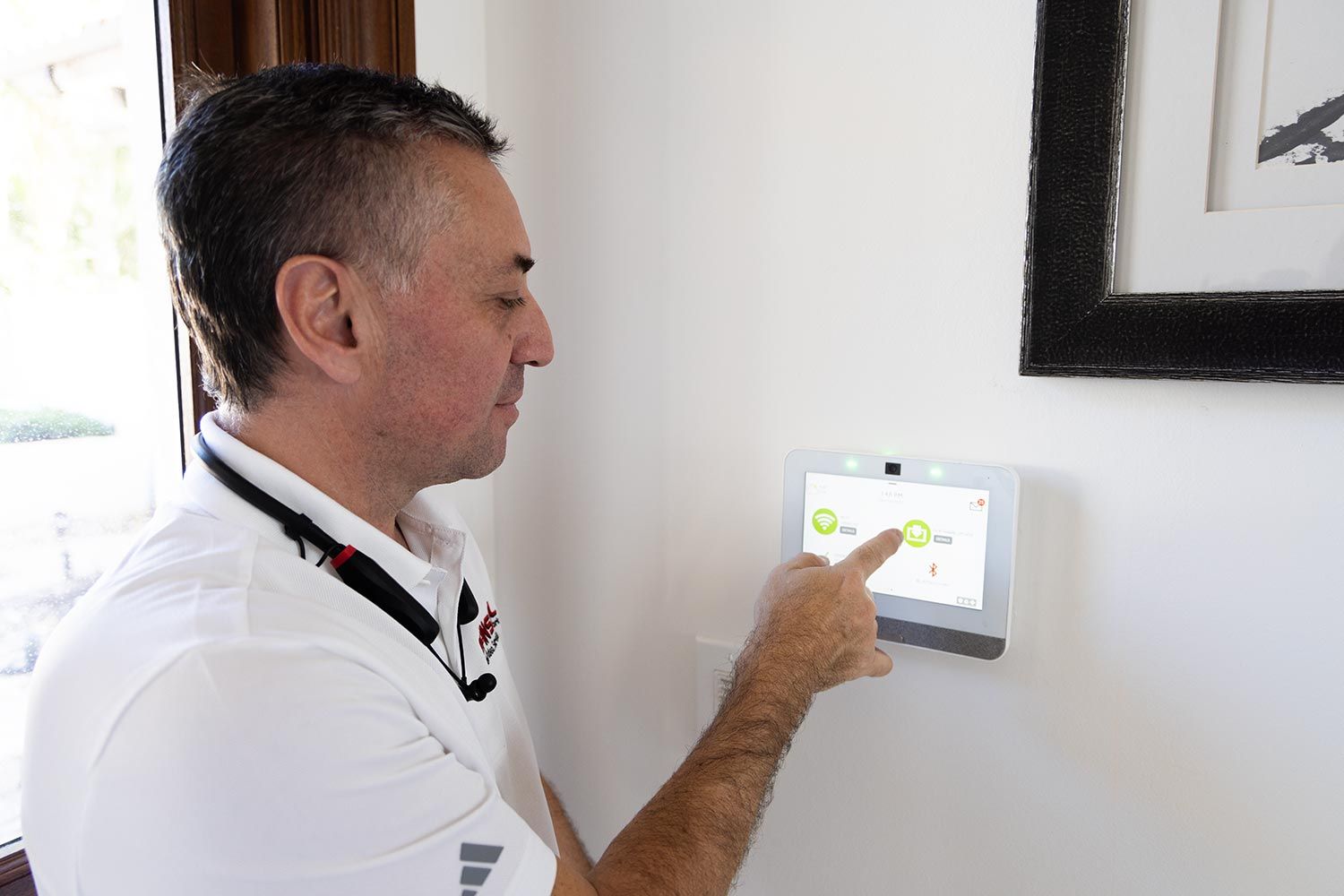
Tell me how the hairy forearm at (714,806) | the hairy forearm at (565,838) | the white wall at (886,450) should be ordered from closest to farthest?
the hairy forearm at (714,806)
the white wall at (886,450)
the hairy forearm at (565,838)

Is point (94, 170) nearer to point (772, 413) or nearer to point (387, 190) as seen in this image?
point (387, 190)

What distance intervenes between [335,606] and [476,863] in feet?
0.74

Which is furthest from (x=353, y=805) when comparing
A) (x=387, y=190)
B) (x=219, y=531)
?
(x=387, y=190)

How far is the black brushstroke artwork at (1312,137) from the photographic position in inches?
29.4

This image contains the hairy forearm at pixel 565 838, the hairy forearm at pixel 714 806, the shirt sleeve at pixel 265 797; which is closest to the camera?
the shirt sleeve at pixel 265 797

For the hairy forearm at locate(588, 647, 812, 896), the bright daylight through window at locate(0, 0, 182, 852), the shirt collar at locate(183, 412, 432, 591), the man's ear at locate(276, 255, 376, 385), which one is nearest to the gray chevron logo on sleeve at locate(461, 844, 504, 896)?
the hairy forearm at locate(588, 647, 812, 896)

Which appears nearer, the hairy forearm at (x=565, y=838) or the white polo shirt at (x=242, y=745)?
the white polo shirt at (x=242, y=745)

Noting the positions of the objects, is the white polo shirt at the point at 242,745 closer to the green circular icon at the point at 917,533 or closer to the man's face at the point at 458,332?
the man's face at the point at 458,332

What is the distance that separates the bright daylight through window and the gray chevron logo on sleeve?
635 millimetres

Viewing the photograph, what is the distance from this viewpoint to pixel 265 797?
57 centimetres

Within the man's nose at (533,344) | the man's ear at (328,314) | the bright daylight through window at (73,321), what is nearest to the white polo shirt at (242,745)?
the man's ear at (328,314)

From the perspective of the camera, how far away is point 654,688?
1190 mm

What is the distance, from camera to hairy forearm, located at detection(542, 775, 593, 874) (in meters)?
1.04

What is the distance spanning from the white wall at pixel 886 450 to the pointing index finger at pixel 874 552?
0.34ft
